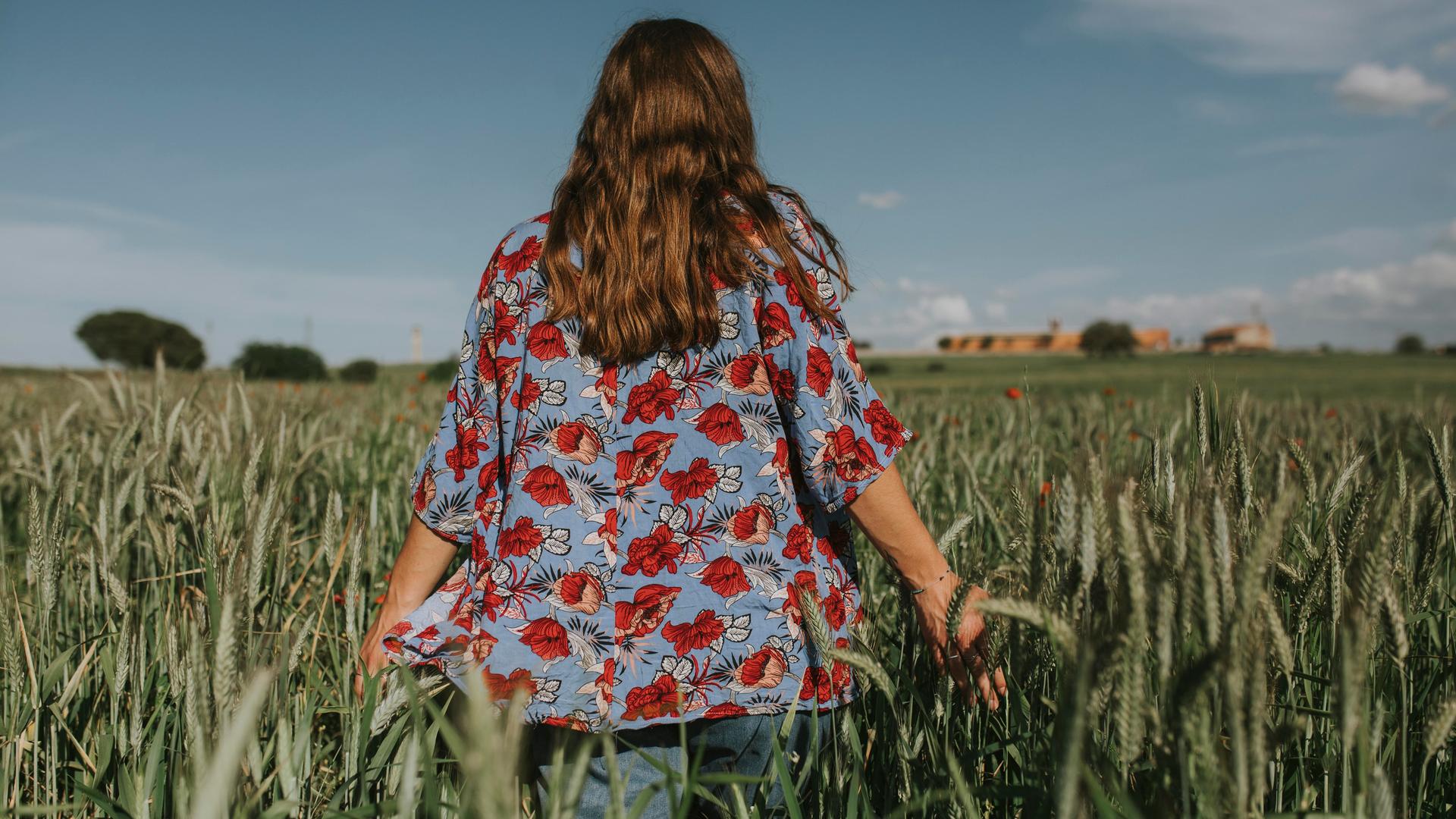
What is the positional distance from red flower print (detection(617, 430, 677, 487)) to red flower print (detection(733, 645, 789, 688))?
0.35 meters

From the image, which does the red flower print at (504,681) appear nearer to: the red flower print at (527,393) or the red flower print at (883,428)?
the red flower print at (527,393)

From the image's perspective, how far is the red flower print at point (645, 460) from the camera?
145cm

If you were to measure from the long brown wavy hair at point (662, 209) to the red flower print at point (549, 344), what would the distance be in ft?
0.11

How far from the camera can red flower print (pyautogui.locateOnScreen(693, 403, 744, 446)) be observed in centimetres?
146

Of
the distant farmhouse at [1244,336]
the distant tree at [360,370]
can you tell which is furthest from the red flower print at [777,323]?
the distant farmhouse at [1244,336]

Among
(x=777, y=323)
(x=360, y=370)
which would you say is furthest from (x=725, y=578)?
(x=360, y=370)

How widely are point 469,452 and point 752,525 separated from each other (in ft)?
1.80

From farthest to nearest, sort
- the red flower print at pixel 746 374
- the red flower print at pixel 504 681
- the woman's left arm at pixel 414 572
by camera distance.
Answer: the woman's left arm at pixel 414 572, the red flower print at pixel 746 374, the red flower print at pixel 504 681

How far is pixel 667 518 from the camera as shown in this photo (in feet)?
4.75

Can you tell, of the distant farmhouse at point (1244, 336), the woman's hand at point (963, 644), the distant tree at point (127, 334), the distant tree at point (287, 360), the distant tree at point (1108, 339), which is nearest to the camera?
the woman's hand at point (963, 644)

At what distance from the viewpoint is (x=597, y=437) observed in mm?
1471

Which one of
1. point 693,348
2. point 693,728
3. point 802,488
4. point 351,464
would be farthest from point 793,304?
point 351,464

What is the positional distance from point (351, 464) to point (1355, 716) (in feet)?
11.2

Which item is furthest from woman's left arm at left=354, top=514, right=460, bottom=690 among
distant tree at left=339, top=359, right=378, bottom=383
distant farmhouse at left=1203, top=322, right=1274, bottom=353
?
distant farmhouse at left=1203, top=322, right=1274, bottom=353
